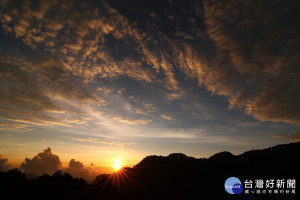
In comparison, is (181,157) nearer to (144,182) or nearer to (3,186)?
(144,182)

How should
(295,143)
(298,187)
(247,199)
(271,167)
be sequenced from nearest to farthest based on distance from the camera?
(298,187) → (247,199) → (271,167) → (295,143)

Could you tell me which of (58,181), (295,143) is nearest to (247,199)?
(295,143)

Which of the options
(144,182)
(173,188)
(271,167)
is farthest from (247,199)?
(144,182)

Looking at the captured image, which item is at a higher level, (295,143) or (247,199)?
(295,143)

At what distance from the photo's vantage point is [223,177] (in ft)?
193

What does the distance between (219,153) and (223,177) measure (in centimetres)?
1788

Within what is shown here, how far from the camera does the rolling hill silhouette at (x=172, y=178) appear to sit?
2496 cm

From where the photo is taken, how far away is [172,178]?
207 ft

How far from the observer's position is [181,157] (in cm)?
8369

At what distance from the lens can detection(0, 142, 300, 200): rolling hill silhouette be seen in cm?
2496

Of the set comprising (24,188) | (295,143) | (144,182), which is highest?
(295,143)

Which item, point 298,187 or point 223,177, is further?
point 223,177

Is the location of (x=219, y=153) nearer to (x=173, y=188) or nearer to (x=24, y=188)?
(x=173, y=188)

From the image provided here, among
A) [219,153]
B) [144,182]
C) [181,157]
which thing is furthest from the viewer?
[181,157]
